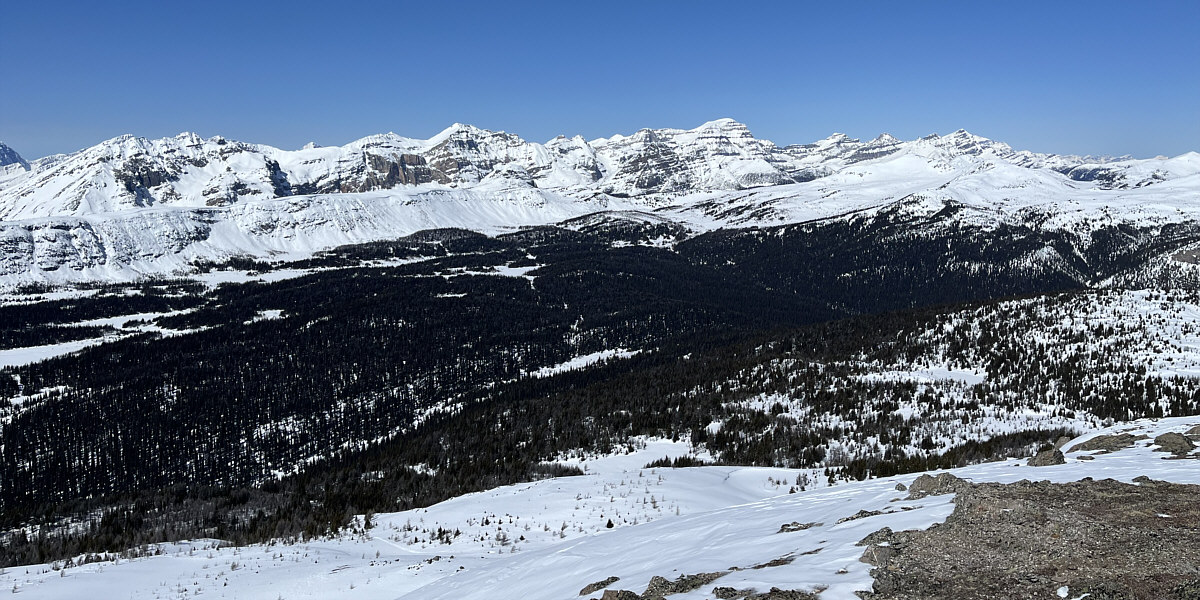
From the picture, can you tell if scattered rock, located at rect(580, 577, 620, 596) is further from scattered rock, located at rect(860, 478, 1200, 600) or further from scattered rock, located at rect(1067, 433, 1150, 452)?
scattered rock, located at rect(1067, 433, 1150, 452)

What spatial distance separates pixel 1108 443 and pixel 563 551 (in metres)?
23.8

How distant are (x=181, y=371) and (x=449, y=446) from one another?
4787 inches

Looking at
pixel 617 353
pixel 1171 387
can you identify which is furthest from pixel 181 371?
pixel 1171 387

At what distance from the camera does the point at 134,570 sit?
76.2ft

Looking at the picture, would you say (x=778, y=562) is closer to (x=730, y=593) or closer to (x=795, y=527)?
(x=730, y=593)

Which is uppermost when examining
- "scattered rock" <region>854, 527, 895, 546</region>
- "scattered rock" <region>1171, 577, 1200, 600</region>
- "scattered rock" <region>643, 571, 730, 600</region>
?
"scattered rock" <region>1171, 577, 1200, 600</region>

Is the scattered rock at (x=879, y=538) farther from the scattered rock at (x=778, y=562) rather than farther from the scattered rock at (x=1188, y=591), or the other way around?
the scattered rock at (x=1188, y=591)

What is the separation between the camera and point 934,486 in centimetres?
2180

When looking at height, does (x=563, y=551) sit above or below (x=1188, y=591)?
below

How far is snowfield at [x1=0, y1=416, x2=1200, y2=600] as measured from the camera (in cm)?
1664

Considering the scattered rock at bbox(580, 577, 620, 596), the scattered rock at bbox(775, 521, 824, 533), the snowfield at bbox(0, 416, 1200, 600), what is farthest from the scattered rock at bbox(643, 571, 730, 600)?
the scattered rock at bbox(775, 521, 824, 533)

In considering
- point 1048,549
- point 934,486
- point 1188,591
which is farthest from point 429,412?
point 1188,591

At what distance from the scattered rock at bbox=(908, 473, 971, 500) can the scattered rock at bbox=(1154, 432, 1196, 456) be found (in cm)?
1016

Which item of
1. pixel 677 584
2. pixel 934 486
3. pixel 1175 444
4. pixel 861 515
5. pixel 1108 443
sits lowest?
pixel 1108 443
